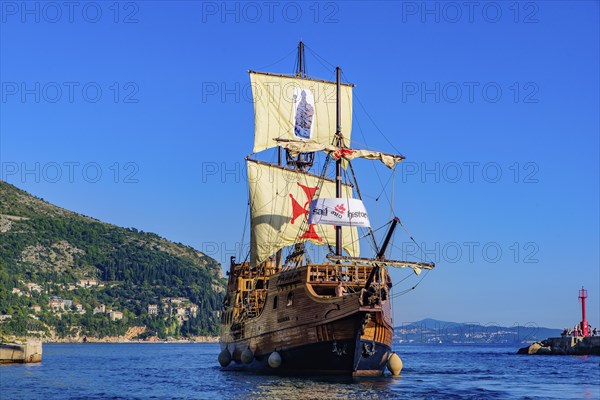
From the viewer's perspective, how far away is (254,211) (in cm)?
8281

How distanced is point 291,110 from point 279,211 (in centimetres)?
1059

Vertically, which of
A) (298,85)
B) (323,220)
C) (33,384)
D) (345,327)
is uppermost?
(298,85)

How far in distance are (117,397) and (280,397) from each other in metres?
10.6

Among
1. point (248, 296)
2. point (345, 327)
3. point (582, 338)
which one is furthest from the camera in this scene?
point (582, 338)

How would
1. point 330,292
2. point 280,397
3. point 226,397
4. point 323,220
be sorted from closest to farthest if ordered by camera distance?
point 280,397
point 226,397
point 330,292
point 323,220

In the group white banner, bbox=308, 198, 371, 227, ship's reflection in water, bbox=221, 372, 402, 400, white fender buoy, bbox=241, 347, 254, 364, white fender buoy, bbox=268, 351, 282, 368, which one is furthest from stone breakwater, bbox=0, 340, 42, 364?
white banner, bbox=308, 198, 371, 227

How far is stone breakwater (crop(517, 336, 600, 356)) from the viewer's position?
434ft

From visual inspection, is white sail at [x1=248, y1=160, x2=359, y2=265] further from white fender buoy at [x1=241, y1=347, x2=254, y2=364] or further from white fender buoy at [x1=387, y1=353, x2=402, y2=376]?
white fender buoy at [x1=387, y1=353, x2=402, y2=376]

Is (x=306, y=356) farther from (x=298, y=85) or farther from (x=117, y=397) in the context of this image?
(x=298, y=85)

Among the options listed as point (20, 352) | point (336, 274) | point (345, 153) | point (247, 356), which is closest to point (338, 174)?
point (345, 153)

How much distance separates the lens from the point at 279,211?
82.4 meters

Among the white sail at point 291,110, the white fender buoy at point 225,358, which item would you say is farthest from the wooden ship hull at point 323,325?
the white sail at point 291,110

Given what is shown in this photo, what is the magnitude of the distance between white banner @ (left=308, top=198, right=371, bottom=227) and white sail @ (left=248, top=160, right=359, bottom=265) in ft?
40.5

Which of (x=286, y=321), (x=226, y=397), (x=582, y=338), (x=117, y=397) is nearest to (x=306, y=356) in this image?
(x=286, y=321)
